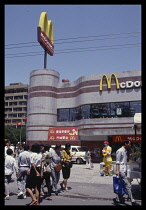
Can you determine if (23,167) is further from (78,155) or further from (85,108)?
(85,108)

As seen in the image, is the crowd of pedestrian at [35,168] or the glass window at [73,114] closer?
the crowd of pedestrian at [35,168]

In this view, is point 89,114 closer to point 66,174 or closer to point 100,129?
point 100,129

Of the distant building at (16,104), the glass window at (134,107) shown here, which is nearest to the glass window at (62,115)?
the glass window at (134,107)

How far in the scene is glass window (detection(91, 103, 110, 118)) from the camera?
85.4 feet

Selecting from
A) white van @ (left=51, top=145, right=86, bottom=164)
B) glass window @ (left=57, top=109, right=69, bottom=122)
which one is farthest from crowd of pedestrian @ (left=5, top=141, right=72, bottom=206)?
glass window @ (left=57, top=109, right=69, bottom=122)

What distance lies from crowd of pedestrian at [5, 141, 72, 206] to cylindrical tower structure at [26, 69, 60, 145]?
19.9 metres

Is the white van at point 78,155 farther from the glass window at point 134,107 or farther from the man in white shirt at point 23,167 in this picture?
the man in white shirt at point 23,167

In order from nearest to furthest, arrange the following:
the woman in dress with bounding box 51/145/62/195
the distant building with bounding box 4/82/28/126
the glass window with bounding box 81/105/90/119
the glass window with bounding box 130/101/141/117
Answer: the woman in dress with bounding box 51/145/62/195 → the glass window with bounding box 130/101/141/117 → the glass window with bounding box 81/105/90/119 → the distant building with bounding box 4/82/28/126

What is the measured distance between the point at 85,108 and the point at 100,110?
1.90m

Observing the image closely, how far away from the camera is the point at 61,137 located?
92.5ft

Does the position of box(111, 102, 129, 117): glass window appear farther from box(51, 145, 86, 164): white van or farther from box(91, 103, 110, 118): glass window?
box(51, 145, 86, 164): white van

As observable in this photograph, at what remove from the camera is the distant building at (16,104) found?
88438 mm

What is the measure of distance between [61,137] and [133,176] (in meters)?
20.6

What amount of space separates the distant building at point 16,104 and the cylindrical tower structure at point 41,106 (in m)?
58.8
